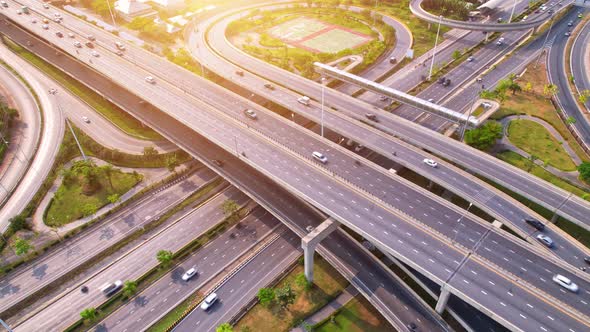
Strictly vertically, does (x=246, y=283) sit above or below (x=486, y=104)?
below

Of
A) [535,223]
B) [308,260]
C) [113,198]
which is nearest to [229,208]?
[308,260]

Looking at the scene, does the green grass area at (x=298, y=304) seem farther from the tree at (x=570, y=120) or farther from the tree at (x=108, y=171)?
the tree at (x=570, y=120)

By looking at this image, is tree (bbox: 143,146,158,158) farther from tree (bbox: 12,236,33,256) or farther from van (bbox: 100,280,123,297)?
van (bbox: 100,280,123,297)

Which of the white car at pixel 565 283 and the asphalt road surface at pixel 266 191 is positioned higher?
the white car at pixel 565 283

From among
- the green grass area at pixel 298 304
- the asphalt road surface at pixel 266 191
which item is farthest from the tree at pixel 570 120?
the green grass area at pixel 298 304

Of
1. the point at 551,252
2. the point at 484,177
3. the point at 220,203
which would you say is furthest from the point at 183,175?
the point at 551,252

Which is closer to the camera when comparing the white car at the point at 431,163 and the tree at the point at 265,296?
the tree at the point at 265,296

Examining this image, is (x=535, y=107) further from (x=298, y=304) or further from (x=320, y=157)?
(x=298, y=304)
